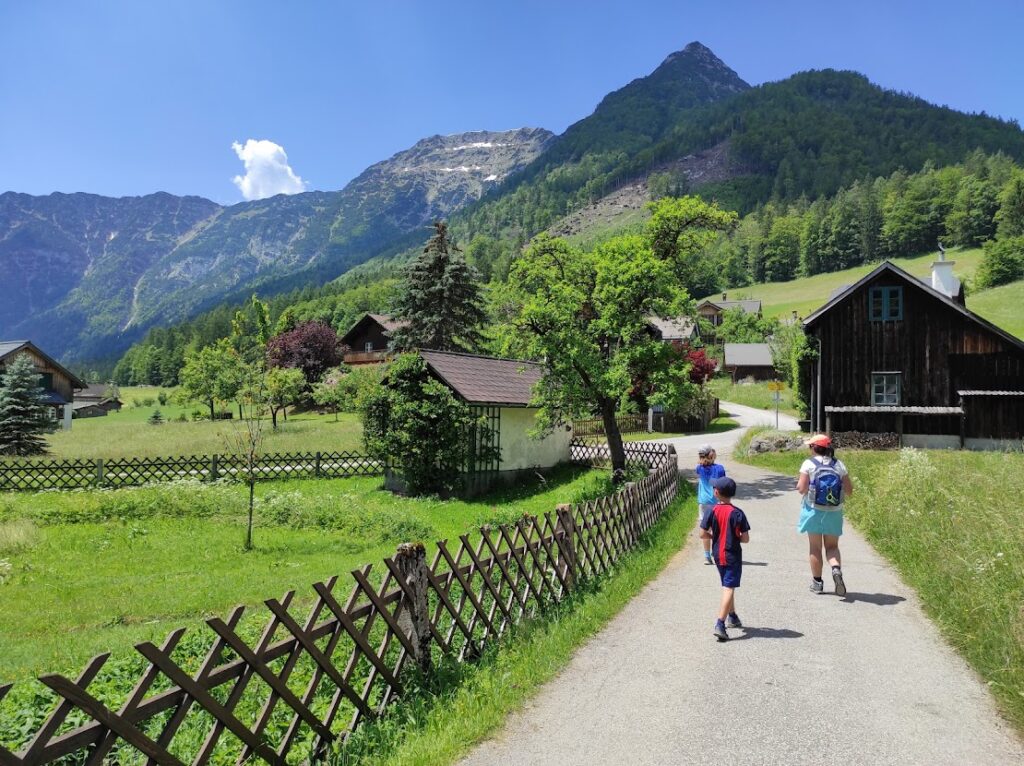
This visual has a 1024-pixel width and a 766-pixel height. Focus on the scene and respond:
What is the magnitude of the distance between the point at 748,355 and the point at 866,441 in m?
52.6

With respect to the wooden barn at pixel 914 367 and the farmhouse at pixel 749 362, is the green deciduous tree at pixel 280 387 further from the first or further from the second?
the farmhouse at pixel 749 362

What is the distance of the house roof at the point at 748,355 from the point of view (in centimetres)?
7738

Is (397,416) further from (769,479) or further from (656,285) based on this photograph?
(769,479)

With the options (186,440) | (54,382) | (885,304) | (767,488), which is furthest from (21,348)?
(885,304)

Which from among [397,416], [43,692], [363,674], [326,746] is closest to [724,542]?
[363,674]

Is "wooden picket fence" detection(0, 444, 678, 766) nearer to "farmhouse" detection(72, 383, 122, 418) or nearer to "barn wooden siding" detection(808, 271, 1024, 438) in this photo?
"barn wooden siding" detection(808, 271, 1024, 438)

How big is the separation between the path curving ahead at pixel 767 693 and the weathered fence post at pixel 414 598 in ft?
3.67

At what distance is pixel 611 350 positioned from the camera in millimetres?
21859

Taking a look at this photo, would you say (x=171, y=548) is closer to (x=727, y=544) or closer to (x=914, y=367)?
(x=727, y=544)

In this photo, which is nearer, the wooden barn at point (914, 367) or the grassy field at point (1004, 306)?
the wooden barn at point (914, 367)

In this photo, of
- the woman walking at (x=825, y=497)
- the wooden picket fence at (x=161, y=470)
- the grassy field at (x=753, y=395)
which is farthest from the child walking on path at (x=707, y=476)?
the grassy field at (x=753, y=395)

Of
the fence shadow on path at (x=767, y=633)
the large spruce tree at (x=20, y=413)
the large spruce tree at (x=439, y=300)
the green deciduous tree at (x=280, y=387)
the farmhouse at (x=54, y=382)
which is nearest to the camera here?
the fence shadow on path at (x=767, y=633)

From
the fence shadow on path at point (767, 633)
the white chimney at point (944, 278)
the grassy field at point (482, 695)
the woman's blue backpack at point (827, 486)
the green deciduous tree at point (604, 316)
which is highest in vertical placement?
the white chimney at point (944, 278)

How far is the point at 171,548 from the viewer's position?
15039 millimetres
